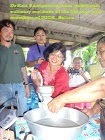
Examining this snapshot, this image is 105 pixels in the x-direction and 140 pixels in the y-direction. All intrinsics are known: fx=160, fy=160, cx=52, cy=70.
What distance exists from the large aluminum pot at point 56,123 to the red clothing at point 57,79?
57cm

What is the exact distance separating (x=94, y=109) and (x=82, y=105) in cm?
131

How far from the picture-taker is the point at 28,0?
3.41m

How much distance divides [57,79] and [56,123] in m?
0.84

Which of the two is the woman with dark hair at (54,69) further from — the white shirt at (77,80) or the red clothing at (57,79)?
the white shirt at (77,80)

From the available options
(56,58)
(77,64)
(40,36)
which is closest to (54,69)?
(56,58)

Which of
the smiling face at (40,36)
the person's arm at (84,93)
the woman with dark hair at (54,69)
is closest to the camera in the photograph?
the person's arm at (84,93)

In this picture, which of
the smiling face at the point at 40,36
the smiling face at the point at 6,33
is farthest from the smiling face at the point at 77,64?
the smiling face at the point at 6,33

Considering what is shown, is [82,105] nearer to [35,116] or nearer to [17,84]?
[17,84]

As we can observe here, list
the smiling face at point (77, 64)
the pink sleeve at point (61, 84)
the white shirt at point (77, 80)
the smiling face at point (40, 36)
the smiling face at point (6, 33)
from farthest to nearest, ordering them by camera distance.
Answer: the smiling face at point (77, 64) < the white shirt at point (77, 80) < the smiling face at point (40, 36) < the smiling face at point (6, 33) < the pink sleeve at point (61, 84)

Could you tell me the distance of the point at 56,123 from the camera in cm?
92

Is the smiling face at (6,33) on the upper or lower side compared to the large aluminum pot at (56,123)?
upper

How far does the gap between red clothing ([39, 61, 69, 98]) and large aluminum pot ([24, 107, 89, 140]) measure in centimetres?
57

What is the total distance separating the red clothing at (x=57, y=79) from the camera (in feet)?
5.44

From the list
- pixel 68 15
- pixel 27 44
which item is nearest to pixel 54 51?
pixel 68 15
